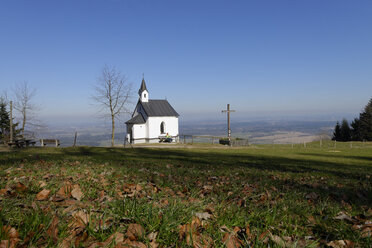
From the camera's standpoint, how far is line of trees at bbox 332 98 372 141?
61.2 m

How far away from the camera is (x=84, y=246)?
1.96 metres

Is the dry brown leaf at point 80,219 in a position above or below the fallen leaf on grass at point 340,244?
above

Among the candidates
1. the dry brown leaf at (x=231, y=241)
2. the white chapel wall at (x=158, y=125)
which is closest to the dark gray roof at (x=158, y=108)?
the white chapel wall at (x=158, y=125)

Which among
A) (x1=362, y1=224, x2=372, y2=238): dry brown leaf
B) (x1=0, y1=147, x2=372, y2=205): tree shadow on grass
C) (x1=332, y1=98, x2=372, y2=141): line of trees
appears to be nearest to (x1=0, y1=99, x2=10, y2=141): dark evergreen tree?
(x1=0, y1=147, x2=372, y2=205): tree shadow on grass

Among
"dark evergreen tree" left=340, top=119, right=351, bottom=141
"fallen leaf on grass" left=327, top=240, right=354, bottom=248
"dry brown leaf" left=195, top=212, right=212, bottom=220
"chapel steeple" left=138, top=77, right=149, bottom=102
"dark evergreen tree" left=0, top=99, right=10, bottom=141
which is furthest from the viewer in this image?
"dark evergreen tree" left=340, top=119, right=351, bottom=141

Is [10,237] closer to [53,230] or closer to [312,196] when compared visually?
[53,230]

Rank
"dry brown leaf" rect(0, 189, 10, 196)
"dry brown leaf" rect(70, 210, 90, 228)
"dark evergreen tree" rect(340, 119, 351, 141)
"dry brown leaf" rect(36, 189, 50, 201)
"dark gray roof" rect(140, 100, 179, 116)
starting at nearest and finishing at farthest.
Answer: "dry brown leaf" rect(70, 210, 90, 228) < "dry brown leaf" rect(36, 189, 50, 201) < "dry brown leaf" rect(0, 189, 10, 196) < "dark gray roof" rect(140, 100, 179, 116) < "dark evergreen tree" rect(340, 119, 351, 141)

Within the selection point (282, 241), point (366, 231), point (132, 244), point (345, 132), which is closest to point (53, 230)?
point (132, 244)

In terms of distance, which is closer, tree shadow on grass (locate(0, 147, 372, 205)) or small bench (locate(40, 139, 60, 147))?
tree shadow on grass (locate(0, 147, 372, 205))

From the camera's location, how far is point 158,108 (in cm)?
5081

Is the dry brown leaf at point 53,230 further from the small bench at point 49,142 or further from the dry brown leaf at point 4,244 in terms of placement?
the small bench at point 49,142

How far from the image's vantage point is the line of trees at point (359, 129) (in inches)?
2409

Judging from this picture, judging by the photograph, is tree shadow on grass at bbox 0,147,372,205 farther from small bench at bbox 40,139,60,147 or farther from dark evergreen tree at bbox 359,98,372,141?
dark evergreen tree at bbox 359,98,372,141

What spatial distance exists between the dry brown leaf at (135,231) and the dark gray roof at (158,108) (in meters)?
46.6
